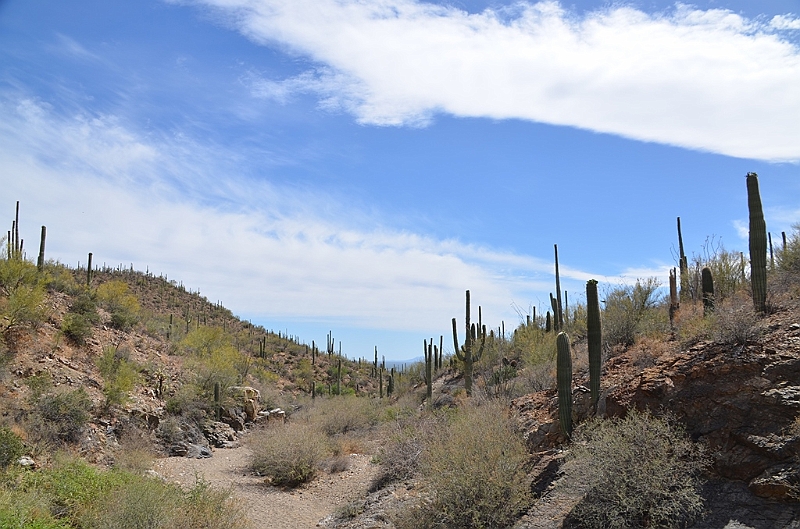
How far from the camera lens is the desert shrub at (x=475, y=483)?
30.8ft

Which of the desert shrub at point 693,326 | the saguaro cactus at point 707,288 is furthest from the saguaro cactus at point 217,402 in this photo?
the saguaro cactus at point 707,288

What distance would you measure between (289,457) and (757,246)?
42.0 feet

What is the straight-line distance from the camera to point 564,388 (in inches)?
451

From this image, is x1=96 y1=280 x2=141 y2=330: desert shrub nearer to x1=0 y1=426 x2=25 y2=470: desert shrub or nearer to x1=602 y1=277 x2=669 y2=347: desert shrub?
x1=0 y1=426 x2=25 y2=470: desert shrub

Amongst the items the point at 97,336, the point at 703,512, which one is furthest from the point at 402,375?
the point at 703,512

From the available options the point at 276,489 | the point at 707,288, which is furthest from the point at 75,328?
the point at 707,288

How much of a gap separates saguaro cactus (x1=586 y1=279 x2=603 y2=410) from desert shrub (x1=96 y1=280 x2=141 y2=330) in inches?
864

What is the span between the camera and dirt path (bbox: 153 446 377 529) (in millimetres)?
12961

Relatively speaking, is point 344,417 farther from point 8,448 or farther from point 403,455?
point 8,448

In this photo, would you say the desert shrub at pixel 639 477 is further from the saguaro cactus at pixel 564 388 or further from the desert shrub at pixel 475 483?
the saguaro cactus at pixel 564 388

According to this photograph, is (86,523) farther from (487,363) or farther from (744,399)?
(487,363)

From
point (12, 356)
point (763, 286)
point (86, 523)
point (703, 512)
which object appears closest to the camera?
point (703, 512)

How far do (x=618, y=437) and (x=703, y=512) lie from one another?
1453mm

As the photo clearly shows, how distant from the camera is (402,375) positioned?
4178cm
